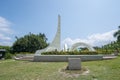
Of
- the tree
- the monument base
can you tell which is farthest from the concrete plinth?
the tree

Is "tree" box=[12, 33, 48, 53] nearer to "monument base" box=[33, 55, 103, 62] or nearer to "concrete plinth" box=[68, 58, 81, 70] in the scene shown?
"monument base" box=[33, 55, 103, 62]

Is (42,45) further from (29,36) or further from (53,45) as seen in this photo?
(53,45)

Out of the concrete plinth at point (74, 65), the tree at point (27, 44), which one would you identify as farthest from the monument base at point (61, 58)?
the tree at point (27, 44)

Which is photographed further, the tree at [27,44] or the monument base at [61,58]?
the tree at [27,44]

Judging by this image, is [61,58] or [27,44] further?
[27,44]

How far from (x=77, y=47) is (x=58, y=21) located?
6667 millimetres

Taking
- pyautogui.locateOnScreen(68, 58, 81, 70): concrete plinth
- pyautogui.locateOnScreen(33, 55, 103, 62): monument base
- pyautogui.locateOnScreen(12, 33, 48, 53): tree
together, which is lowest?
pyautogui.locateOnScreen(68, 58, 81, 70): concrete plinth

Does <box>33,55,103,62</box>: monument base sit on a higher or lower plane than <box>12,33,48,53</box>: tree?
lower

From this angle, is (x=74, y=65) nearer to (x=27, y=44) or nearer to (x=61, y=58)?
(x=61, y=58)

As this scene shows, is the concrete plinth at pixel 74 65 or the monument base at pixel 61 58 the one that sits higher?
the monument base at pixel 61 58

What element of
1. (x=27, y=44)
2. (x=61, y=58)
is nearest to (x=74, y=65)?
(x=61, y=58)

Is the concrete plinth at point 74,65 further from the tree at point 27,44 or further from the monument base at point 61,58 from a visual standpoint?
the tree at point 27,44

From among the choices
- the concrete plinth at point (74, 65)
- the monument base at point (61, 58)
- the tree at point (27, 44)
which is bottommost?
the concrete plinth at point (74, 65)

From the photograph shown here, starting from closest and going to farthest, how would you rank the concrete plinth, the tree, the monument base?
the concrete plinth, the monument base, the tree
